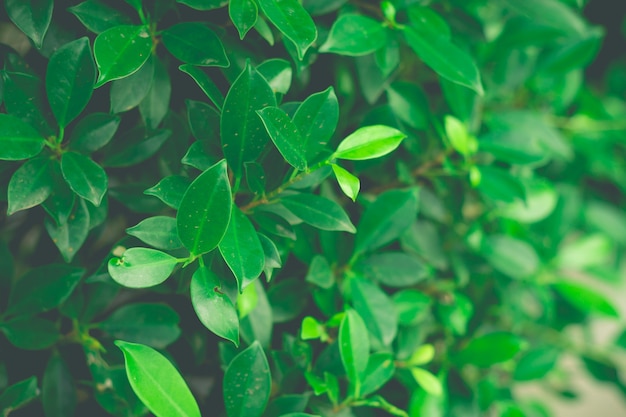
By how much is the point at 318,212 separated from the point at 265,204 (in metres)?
0.07

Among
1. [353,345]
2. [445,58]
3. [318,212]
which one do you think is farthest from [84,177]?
[445,58]

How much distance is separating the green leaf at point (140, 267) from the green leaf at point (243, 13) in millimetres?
250

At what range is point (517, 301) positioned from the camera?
99cm

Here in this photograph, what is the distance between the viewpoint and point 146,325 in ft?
2.31

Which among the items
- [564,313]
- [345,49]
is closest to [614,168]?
[564,313]

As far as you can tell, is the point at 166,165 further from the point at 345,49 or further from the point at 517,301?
the point at 517,301

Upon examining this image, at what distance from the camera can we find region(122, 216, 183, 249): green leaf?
0.57 metres

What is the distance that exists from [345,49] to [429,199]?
0.31 meters

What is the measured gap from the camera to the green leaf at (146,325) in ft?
2.30

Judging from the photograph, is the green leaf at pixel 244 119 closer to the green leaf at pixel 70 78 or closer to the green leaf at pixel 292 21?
the green leaf at pixel 292 21

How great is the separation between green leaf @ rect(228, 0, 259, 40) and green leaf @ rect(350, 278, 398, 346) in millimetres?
363

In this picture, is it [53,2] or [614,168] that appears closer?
[53,2]

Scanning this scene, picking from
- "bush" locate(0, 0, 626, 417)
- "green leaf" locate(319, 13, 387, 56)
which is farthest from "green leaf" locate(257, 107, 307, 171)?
"green leaf" locate(319, 13, 387, 56)

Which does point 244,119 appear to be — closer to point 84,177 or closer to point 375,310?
point 84,177
